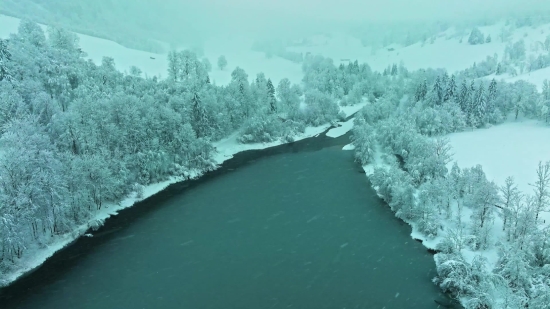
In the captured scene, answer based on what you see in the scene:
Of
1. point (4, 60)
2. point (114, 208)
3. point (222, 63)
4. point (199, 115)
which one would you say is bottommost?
point (114, 208)

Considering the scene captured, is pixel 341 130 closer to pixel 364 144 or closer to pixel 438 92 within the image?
pixel 438 92

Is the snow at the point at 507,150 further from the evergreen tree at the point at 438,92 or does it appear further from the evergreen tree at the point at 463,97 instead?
the evergreen tree at the point at 438,92

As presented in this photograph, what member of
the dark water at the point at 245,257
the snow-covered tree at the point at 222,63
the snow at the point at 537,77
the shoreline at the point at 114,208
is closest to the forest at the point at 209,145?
the shoreline at the point at 114,208

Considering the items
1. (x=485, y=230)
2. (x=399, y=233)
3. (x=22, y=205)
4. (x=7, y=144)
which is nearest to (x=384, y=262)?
(x=399, y=233)

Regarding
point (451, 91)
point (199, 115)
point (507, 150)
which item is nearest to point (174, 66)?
point (199, 115)

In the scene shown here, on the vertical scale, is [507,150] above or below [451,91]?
below

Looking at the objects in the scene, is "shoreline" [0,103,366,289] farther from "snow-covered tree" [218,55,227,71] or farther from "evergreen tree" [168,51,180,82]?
"snow-covered tree" [218,55,227,71]

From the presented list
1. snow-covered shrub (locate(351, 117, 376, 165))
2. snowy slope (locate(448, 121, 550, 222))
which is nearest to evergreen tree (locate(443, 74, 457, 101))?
snowy slope (locate(448, 121, 550, 222))
